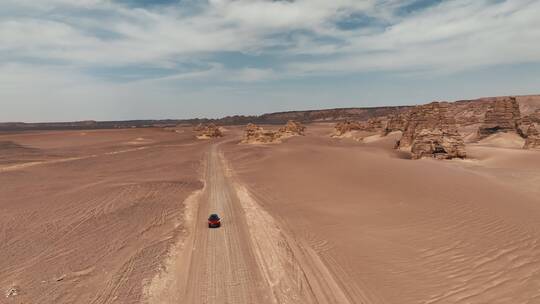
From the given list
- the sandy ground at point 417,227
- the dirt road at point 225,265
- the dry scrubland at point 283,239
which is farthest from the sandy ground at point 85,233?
the sandy ground at point 417,227

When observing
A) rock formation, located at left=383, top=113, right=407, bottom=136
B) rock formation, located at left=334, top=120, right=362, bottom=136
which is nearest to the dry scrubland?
rock formation, located at left=383, top=113, right=407, bottom=136

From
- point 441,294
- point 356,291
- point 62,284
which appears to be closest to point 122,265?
point 62,284

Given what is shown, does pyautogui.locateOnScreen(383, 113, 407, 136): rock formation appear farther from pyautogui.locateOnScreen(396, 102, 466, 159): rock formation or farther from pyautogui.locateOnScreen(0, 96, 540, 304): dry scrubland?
pyautogui.locateOnScreen(0, 96, 540, 304): dry scrubland

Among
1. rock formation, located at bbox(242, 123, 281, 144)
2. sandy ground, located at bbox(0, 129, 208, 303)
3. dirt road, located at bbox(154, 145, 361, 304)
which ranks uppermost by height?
rock formation, located at bbox(242, 123, 281, 144)

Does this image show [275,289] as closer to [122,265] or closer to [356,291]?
[356,291]

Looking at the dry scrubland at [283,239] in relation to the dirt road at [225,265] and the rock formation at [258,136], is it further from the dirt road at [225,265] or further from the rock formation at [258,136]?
the rock formation at [258,136]

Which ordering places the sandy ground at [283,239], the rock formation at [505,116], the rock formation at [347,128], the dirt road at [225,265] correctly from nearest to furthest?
the dirt road at [225,265], the sandy ground at [283,239], the rock formation at [505,116], the rock formation at [347,128]
